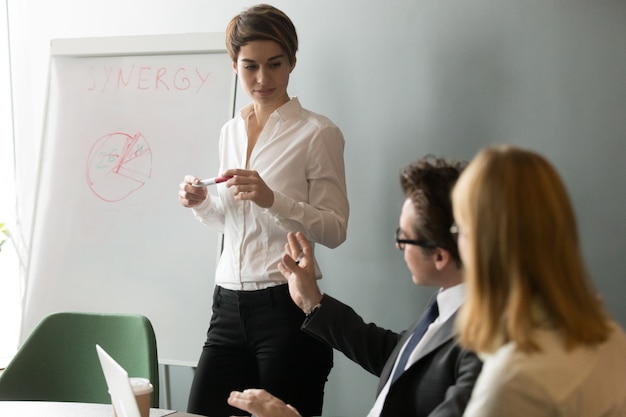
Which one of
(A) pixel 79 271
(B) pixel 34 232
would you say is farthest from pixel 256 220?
(B) pixel 34 232

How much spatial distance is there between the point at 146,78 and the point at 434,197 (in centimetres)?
169

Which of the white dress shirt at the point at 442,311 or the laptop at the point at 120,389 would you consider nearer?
the laptop at the point at 120,389

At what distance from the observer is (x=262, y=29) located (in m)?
2.23

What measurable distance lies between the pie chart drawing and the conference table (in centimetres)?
110

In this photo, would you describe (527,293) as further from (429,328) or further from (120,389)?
(120,389)

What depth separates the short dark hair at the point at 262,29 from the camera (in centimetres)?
223

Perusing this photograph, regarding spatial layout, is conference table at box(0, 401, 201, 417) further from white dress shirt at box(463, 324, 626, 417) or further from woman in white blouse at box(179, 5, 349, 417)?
white dress shirt at box(463, 324, 626, 417)

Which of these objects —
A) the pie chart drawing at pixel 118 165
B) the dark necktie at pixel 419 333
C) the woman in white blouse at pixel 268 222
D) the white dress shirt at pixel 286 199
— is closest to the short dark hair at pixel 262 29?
the woman in white blouse at pixel 268 222

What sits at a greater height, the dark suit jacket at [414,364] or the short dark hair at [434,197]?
the short dark hair at [434,197]

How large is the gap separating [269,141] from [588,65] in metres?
1.01

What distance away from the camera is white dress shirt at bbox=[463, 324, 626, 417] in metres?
1.00

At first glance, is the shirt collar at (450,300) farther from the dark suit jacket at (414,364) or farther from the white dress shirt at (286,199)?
the white dress shirt at (286,199)

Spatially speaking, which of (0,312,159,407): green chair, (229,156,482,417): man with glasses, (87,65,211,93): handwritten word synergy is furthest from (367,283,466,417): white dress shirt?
(87,65,211,93): handwritten word synergy

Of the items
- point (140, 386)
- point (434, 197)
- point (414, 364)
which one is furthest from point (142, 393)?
point (434, 197)
